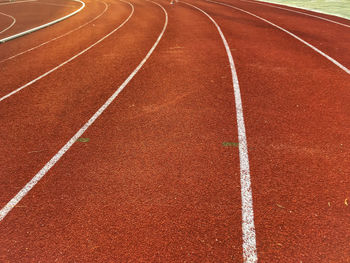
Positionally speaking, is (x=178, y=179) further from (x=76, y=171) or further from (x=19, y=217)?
(x=19, y=217)

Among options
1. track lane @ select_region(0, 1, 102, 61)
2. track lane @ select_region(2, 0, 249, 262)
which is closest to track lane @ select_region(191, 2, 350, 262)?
track lane @ select_region(2, 0, 249, 262)

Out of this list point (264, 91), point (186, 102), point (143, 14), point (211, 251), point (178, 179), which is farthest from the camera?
point (143, 14)

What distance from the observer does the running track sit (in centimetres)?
298

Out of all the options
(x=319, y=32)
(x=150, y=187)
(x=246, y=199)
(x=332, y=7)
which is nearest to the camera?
(x=246, y=199)

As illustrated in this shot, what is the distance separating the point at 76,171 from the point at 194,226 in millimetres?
1832

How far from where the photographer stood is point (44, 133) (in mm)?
4984

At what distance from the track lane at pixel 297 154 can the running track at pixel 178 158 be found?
2 centimetres

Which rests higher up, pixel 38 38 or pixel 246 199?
pixel 246 199

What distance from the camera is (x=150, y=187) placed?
3689 millimetres

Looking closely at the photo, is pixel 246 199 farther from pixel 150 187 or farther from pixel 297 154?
pixel 297 154

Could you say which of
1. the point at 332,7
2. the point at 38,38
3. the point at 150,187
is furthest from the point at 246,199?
the point at 332,7

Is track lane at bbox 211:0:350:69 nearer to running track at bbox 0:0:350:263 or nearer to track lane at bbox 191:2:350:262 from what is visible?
running track at bbox 0:0:350:263

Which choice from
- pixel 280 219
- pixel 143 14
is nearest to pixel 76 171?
pixel 280 219

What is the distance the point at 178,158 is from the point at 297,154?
5.49ft
